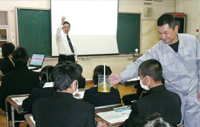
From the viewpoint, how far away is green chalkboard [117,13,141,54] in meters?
7.02

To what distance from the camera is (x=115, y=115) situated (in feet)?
7.08

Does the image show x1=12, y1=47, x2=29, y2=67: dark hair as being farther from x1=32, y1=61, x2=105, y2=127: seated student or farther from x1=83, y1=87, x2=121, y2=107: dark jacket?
x1=32, y1=61, x2=105, y2=127: seated student

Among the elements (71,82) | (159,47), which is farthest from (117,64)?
(71,82)

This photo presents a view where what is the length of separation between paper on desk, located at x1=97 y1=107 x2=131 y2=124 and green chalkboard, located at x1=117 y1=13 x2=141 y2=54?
4.91 meters

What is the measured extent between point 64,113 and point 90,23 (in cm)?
523

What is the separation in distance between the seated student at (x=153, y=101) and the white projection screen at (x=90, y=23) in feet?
14.5

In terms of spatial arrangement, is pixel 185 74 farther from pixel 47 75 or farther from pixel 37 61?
pixel 37 61

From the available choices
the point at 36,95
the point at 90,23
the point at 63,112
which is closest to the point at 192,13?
the point at 90,23

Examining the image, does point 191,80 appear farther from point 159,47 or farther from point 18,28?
point 18,28

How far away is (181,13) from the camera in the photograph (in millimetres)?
7453

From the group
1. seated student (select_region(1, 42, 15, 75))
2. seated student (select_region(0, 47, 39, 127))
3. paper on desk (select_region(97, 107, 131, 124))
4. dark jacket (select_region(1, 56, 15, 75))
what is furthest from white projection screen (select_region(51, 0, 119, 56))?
paper on desk (select_region(97, 107, 131, 124))

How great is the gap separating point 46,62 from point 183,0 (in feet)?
16.0

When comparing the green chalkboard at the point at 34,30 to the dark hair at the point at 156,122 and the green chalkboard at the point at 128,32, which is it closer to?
the green chalkboard at the point at 128,32

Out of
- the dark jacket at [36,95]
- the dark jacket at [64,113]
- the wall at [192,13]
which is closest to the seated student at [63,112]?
the dark jacket at [64,113]
